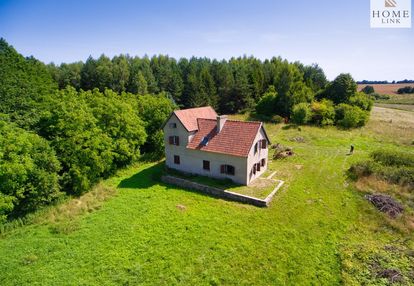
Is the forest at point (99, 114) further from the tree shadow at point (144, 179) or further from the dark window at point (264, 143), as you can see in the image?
the dark window at point (264, 143)

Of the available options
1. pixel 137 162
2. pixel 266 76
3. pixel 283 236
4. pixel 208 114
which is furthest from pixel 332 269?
pixel 266 76

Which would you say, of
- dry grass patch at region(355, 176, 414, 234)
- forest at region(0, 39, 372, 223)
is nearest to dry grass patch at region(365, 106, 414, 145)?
forest at region(0, 39, 372, 223)

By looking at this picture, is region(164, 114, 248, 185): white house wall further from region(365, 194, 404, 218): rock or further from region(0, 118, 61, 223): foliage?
region(0, 118, 61, 223): foliage

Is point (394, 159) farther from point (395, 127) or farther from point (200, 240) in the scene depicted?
point (395, 127)

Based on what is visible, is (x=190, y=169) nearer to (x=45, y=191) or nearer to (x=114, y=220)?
(x=114, y=220)

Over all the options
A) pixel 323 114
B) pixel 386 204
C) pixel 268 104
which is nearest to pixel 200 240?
pixel 386 204

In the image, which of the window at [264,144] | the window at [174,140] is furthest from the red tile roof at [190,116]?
the window at [264,144]
